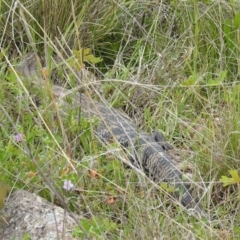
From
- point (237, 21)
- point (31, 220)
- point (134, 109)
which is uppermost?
point (237, 21)

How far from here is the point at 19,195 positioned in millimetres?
2801

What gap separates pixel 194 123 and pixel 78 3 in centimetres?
132

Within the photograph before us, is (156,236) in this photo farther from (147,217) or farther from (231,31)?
(231,31)

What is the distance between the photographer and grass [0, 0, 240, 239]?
279 centimetres

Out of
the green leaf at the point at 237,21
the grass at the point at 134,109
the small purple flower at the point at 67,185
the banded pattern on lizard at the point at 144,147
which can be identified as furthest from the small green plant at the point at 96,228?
the green leaf at the point at 237,21

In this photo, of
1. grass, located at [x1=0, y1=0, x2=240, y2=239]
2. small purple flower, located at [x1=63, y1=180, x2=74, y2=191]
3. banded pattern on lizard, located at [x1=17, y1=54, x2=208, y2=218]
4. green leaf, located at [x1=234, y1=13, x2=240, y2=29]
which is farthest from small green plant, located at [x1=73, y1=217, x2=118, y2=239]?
green leaf, located at [x1=234, y1=13, x2=240, y2=29]

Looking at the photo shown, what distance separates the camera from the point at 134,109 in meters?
4.15

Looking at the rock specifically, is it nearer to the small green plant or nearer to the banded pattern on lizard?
the small green plant

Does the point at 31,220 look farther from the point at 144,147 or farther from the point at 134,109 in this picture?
the point at 134,109

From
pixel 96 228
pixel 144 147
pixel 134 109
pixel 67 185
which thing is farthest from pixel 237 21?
pixel 96 228

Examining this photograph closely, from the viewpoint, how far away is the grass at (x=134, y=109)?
279cm

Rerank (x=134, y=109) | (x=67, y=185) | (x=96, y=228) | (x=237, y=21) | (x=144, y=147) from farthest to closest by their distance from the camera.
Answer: (x=237, y=21)
(x=134, y=109)
(x=144, y=147)
(x=67, y=185)
(x=96, y=228)

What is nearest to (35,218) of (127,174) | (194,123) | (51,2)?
(127,174)

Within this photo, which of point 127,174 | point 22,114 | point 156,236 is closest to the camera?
point 156,236
